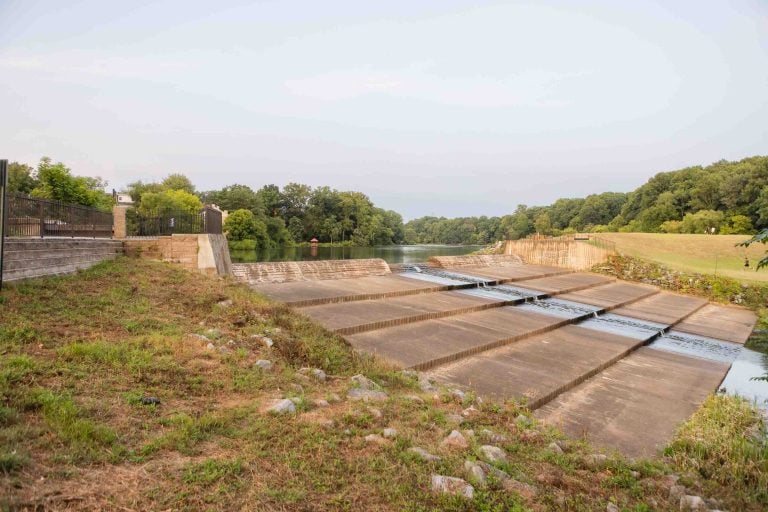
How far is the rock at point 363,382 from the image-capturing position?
596cm

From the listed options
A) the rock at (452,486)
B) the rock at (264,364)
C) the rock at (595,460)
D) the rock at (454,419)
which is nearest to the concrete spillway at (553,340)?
the rock at (595,460)

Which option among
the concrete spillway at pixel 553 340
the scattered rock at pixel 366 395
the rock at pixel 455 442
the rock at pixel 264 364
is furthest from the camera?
the concrete spillway at pixel 553 340

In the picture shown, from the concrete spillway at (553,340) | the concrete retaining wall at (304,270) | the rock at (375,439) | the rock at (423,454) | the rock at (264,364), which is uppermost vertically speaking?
the concrete retaining wall at (304,270)

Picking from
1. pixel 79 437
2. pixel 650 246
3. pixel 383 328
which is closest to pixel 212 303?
pixel 383 328

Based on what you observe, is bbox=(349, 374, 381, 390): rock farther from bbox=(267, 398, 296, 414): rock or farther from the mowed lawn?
the mowed lawn

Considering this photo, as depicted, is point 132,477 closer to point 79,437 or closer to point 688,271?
point 79,437

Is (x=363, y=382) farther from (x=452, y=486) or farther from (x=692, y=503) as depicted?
(x=692, y=503)

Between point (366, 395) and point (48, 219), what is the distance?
10.3 metres

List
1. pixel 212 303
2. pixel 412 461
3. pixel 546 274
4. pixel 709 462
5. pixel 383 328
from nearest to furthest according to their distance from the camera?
pixel 412 461 < pixel 709 462 < pixel 212 303 < pixel 383 328 < pixel 546 274

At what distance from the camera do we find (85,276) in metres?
9.14

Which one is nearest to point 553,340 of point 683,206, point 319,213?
point 683,206

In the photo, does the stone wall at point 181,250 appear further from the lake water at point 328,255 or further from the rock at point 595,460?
the lake water at point 328,255

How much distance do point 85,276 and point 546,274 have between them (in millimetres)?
21737

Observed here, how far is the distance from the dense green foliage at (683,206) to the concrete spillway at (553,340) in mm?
9398
